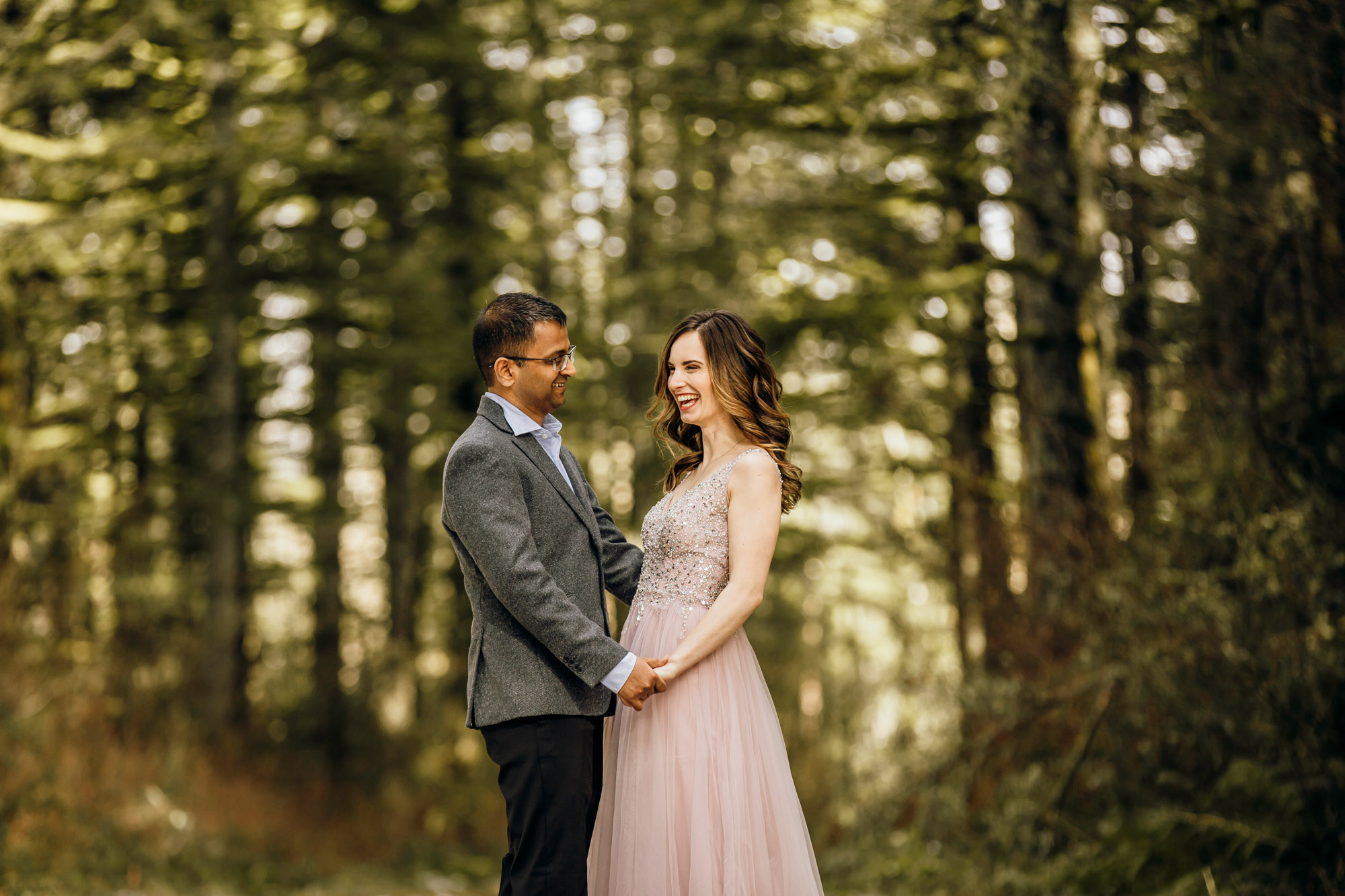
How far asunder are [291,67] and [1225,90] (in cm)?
1033

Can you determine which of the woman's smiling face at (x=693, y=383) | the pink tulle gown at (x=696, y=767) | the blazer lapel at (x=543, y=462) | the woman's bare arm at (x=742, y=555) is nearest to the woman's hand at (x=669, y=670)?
the woman's bare arm at (x=742, y=555)

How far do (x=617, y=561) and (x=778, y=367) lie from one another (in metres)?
7.40

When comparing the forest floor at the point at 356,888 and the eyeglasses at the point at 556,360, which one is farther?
the forest floor at the point at 356,888

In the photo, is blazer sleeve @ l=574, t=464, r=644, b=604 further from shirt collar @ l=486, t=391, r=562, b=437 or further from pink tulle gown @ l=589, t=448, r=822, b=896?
shirt collar @ l=486, t=391, r=562, b=437

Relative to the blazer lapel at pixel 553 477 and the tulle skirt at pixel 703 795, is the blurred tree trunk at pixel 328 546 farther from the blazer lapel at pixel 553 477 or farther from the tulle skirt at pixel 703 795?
the tulle skirt at pixel 703 795

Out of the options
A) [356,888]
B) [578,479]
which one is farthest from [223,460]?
[578,479]

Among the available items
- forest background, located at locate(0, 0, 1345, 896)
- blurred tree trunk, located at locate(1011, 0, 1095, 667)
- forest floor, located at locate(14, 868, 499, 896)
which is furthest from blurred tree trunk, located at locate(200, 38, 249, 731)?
blurred tree trunk, located at locate(1011, 0, 1095, 667)

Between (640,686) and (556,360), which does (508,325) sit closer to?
(556,360)

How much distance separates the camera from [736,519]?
12.3 ft

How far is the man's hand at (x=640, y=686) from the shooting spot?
354 cm

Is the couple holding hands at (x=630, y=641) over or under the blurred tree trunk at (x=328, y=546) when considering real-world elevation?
over

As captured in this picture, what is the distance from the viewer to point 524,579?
3451mm

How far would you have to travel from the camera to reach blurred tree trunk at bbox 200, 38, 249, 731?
36.7ft

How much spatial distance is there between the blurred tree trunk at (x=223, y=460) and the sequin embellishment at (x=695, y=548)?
8442mm
